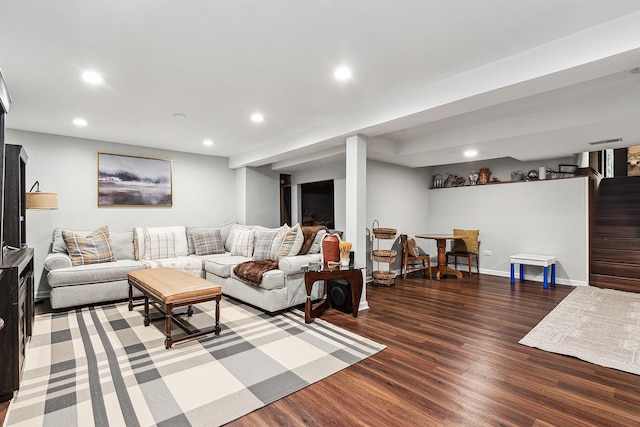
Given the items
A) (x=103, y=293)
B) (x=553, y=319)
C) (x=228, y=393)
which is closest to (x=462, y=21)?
(x=228, y=393)

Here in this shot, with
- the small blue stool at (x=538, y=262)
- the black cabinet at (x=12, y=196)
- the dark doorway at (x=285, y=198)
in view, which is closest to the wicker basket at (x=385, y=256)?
the small blue stool at (x=538, y=262)

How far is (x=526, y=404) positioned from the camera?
2014 mm

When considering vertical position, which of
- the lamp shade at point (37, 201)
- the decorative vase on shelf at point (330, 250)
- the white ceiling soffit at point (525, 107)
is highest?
the white ceiling soffit at point (525, 107)

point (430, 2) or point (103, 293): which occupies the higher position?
point (430, 2)

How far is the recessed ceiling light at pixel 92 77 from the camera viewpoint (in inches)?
107

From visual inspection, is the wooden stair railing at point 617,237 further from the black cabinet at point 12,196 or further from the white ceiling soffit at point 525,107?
the black cabinet at point 12,196

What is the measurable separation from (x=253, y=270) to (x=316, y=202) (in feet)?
11.9

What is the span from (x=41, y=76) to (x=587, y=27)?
421 centimetres

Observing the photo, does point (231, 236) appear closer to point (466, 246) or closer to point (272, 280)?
point (272, 280)

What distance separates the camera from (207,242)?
555 cm

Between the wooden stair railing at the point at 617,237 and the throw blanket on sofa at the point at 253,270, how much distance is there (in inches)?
210

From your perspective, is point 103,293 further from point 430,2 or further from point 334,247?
point 430,2

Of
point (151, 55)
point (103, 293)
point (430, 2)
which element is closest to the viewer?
point (430, 2)

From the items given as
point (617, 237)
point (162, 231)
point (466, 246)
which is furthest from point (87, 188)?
point (617, 237)
